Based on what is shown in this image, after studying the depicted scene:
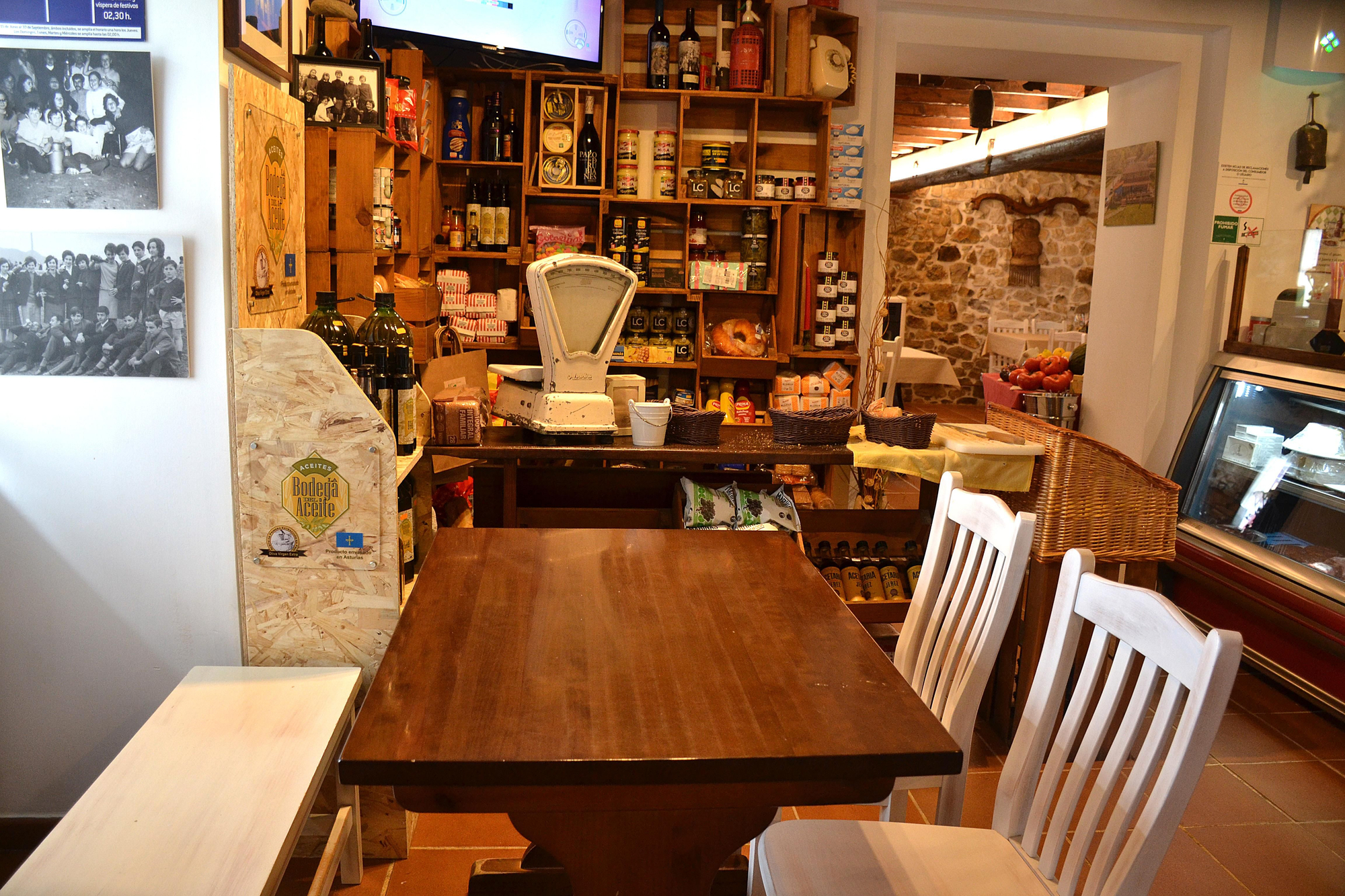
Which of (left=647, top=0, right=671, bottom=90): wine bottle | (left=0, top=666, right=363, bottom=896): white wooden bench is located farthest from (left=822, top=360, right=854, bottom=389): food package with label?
(left=0, top=666, right=363, bottom=896): white wooden bench

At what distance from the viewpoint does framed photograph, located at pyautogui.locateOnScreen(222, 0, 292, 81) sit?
2.25 meters

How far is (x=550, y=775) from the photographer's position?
1311 mm

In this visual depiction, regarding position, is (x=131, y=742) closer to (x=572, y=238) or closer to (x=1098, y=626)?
(x=1098, y=626)

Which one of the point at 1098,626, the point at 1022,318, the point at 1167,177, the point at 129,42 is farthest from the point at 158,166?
the point at 1022,318

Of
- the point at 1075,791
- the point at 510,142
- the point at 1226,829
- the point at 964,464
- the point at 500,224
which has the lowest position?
the point at 1226,829

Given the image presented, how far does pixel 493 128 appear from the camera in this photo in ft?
15.9

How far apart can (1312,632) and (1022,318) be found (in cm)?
896

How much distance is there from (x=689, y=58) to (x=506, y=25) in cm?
89

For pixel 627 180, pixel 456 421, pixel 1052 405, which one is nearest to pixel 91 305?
pixel 456 421

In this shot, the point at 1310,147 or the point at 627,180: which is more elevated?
the point at 1310,147

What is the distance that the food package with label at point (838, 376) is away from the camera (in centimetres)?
503

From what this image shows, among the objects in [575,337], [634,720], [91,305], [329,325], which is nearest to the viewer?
[634,720]

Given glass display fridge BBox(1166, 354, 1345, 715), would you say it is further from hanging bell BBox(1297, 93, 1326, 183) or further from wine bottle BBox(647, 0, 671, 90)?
wine bottle BBox(647, 0, 671, 90)

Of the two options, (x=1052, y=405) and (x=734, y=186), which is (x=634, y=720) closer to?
(x=734, y=186)
